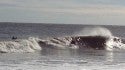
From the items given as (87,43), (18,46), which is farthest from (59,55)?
(87,43)

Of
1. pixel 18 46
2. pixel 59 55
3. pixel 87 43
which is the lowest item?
pixel 59 55

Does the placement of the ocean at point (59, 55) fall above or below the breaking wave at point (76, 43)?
below

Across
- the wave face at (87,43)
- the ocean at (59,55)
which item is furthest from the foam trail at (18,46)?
the wave face at (87,43)

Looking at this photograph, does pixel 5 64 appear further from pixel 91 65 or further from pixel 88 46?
pixel 88 46

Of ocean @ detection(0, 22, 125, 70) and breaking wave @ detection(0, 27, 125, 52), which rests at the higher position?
breaking wave @ detection(0, 27, 125, 52)

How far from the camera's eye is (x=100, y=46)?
122 ft

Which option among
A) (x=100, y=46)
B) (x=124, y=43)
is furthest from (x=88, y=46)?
(x=124, y=43)

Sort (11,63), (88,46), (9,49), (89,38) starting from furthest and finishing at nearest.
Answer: (89,38)
(88,46)
(9,49)
(11,63)

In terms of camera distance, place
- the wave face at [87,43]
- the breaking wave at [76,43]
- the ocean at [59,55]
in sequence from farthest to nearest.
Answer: the wave face at [87,43] < the breaking wave at [76,43] < the ocean at [59,55]

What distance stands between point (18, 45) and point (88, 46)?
8.20m

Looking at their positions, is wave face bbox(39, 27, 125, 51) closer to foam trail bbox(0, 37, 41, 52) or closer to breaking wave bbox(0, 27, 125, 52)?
breaking wave bbox(0, 27, 125, 52)

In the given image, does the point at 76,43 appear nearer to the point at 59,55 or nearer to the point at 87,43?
the point at 87,43

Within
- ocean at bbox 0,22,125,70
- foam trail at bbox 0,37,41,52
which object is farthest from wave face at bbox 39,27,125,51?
foam trail at bbox 0,37,41,52

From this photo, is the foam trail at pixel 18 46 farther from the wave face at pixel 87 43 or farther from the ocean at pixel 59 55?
the wave face at pixel 87 43
